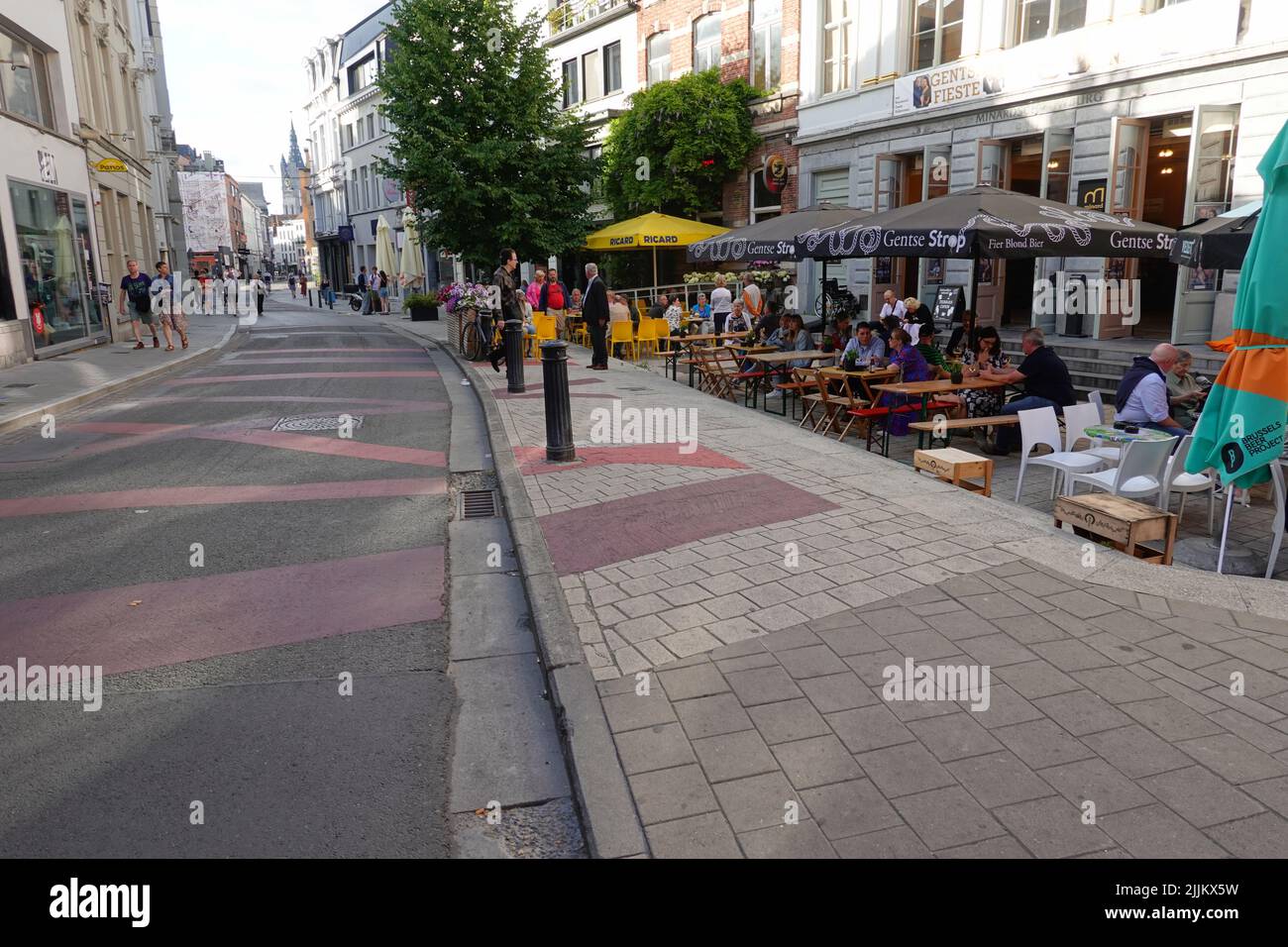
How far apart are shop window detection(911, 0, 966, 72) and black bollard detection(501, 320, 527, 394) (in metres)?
11.5

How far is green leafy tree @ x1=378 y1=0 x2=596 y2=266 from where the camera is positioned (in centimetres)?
2289

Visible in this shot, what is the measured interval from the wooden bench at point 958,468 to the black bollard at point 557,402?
→ 3237 millimetres

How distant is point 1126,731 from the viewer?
3506mm

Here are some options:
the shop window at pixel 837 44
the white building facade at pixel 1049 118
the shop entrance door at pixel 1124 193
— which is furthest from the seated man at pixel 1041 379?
the shop window at pixel 837 44

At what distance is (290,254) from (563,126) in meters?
144

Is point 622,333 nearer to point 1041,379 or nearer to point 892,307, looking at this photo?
point 892,307

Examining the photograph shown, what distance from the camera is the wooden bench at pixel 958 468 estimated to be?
721 centimetres

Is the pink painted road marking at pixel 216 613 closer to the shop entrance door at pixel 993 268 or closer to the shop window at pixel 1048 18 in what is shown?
the shop entrance door at pixel 993 268

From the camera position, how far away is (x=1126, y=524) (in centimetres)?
553

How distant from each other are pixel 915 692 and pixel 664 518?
113 inches

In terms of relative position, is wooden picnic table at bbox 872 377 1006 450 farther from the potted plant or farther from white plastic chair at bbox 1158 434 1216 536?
the potted plant
